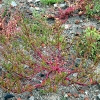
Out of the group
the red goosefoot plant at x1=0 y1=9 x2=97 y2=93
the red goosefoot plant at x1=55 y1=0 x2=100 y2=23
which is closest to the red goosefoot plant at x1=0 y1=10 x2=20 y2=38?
the red goosefoot plant at x1=0 y1=9 x2=97 y2=93

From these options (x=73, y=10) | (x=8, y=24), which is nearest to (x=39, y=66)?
(x=8, y=24)

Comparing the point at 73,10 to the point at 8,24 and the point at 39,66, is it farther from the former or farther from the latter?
the point at 39,66

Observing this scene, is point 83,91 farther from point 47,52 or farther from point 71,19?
point 71,19

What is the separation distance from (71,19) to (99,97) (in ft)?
6.53

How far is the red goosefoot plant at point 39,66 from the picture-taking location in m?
4.10

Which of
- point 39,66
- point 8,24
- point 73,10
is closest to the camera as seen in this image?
point 39,66

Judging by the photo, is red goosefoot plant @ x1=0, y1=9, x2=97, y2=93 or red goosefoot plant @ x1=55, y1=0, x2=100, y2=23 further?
red goosefoot plant @ x1=55, y1=0, x2=100, y2=23

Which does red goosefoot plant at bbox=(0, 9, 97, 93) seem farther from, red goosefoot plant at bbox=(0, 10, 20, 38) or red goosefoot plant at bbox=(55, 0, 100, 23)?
red goosefoot plant at bbox=(55, 0, 100, 23)

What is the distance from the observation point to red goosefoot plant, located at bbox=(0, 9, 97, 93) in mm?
4102

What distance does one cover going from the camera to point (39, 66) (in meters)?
4.38

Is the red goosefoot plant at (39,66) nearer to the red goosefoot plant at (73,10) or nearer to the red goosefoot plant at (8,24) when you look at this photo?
the red goosefoot plant at (8,24)

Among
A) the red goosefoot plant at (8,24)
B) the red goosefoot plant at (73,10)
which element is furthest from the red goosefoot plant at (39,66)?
the red goosefoot plant at (73,10)

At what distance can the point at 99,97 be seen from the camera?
4.11 meters

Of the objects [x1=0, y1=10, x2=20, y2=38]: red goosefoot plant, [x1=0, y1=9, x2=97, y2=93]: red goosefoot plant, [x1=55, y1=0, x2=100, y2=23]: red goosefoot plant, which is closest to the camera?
[x1=0, y1=9, x2=97, y2=93]: red goosefoot plant
